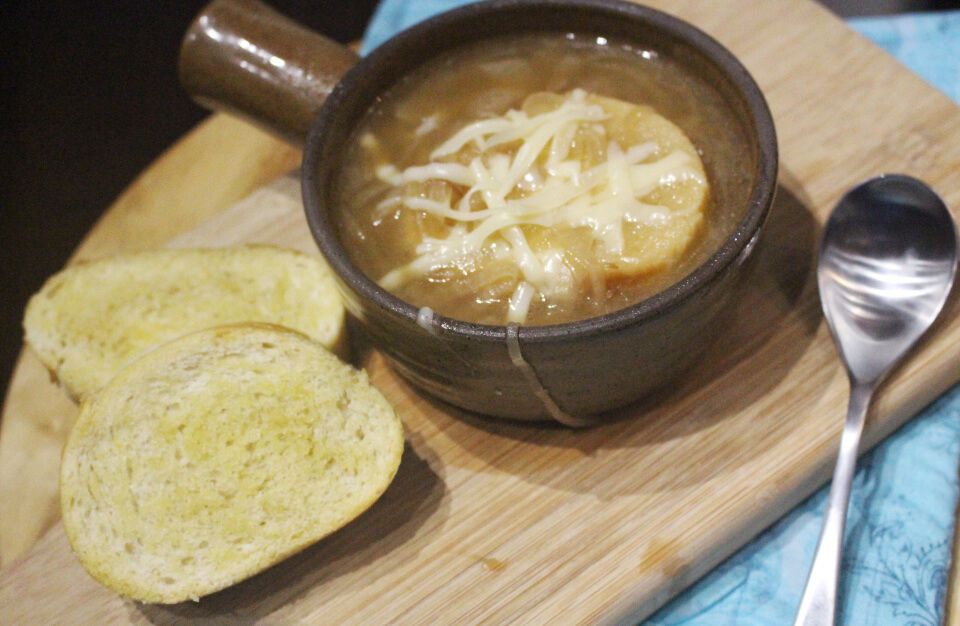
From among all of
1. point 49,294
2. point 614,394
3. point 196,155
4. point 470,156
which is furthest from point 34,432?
point 614,394

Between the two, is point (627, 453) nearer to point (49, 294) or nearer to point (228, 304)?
point (228, 304)

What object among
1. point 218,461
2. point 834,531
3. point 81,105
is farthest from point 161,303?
point 81,105

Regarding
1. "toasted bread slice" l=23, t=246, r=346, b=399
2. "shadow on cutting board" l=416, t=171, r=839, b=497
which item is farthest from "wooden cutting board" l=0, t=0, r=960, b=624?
"toasted bread slice" l=23, t=246, r=346, b=399

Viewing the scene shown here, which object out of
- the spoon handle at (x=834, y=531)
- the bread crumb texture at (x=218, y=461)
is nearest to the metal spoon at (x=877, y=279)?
the spoon handle at (x=834, y=531)

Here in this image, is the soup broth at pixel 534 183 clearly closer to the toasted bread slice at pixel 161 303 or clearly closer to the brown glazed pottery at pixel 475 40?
the brown glazed pottery at pixel 475 40

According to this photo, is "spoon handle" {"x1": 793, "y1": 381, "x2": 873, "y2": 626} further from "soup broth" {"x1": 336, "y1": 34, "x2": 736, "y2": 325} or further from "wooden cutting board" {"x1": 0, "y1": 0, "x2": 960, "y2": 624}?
"soup broth" {"x1": 336, "y1": 34, "x2": 736, "y2": 325}

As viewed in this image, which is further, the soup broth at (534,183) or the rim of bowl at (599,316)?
the soup broth at (534,183)
